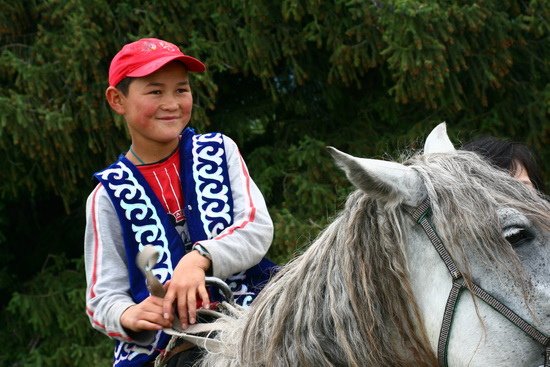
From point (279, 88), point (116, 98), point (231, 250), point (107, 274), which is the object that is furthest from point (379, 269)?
point (279, 88)

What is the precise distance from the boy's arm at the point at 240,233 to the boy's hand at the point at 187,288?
0.06m

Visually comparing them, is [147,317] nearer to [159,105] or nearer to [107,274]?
[107,274]

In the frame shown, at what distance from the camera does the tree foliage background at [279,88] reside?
5.43 meters

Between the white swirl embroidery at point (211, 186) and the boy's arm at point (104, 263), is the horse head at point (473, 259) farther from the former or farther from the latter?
the boy's arm at point (104, 263)

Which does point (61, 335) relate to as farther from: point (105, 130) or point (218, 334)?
point (218, 334)

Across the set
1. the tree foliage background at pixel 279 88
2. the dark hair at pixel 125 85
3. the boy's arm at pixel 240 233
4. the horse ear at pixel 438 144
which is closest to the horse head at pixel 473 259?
the horse ear at pixel 438 144

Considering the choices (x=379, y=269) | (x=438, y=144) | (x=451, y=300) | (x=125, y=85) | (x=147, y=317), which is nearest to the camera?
(x=451, y=300)

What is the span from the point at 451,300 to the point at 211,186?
1039mm

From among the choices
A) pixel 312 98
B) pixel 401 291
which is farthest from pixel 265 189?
pixel 401 291

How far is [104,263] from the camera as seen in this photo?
2.79m

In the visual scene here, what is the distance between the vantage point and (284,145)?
6.18 meters

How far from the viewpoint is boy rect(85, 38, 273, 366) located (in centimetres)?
269

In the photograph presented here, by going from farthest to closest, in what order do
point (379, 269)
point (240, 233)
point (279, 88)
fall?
point (279, 88)
point (240, 233)
point (379, 269)

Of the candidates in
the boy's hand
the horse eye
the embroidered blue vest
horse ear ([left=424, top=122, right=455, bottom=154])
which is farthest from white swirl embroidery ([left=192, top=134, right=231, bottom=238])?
the horse eye
